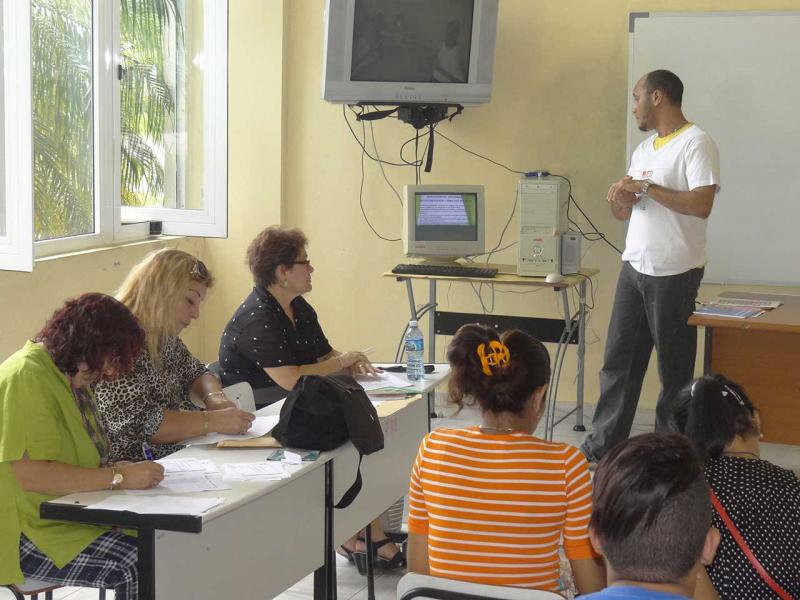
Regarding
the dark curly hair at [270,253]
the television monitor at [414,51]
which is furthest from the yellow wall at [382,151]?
the dark curly hair at [270,253]

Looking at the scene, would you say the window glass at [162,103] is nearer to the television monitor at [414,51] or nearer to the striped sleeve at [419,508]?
the television monitor at [414,51]

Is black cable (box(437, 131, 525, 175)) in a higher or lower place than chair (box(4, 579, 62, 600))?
higher

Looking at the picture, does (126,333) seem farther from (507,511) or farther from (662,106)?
(662,106)

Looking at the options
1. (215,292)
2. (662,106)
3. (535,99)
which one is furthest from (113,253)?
(662,106)

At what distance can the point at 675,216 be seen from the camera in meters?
4.32

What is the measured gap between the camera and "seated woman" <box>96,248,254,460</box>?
2.75 meters

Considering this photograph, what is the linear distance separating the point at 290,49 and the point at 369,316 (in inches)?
64.4

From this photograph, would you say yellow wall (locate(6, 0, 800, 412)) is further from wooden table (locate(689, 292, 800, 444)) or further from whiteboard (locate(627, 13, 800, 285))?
wooden table (locate(689, 292, 800, 444))

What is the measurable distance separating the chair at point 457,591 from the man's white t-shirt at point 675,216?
9.50 feet

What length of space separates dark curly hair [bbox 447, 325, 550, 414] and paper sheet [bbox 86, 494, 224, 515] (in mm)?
579

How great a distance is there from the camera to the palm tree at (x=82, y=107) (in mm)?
4676

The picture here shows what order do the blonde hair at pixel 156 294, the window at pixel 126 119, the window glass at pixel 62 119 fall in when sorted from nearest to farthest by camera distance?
the blonde hair at pixel 156 294
the window glass at pixel 62 119
the window at pixel 126 119

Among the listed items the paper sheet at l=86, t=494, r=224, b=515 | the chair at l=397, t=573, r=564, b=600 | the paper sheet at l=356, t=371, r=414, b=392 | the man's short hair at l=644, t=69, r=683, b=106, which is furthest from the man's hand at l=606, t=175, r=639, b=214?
the chair at l=397, t=573, r=564, b=600

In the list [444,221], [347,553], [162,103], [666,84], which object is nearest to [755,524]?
[347,553]
